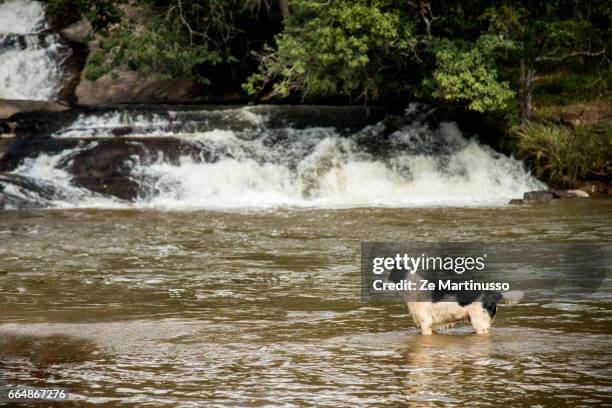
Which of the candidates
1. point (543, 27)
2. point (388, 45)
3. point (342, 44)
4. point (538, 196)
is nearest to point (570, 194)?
point (538, 196)

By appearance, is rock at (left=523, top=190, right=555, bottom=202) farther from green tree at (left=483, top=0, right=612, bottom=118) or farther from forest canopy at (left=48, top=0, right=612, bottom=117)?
green tree at (left=483, top=0, right=612, bottom=118)

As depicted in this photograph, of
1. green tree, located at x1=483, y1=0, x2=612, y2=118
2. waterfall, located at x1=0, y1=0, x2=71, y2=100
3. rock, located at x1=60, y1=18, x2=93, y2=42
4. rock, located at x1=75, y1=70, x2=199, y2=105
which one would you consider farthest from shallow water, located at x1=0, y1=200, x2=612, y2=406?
rock, located at x1=60, y1=18, x2=93, y2=42

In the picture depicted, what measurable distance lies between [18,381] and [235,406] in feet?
5.25

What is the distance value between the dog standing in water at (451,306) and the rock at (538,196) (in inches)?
496

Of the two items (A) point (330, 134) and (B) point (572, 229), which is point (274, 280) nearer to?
(B) point (572, 229)

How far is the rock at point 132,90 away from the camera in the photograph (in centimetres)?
2864

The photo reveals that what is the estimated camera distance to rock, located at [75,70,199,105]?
28641mm

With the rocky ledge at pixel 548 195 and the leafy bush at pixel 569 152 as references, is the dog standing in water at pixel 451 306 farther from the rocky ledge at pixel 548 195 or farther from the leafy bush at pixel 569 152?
the leafy bush at pixel 569 152

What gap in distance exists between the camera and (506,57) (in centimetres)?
2331

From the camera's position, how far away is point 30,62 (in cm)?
2975

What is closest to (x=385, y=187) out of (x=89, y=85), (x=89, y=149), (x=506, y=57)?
(x=506, y=57)

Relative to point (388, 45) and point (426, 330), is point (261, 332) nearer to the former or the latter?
point (426, 330)

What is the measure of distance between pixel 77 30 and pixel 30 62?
211 centimetres

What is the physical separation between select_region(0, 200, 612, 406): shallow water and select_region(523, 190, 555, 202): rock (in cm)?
466
